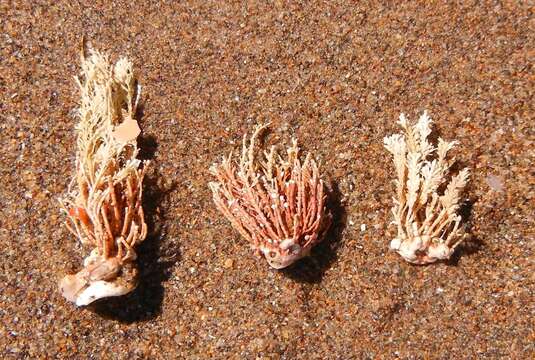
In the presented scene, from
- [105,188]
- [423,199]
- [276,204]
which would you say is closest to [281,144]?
[276,204]

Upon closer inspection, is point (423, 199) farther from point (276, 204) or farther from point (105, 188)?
point (105, 188)

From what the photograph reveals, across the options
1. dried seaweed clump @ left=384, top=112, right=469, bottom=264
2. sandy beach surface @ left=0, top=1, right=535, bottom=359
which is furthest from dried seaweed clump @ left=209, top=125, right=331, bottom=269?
dried seaweed clump @ left=384, top=112, right=469, bottom=264

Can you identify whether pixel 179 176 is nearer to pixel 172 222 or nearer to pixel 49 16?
pixel 172 222

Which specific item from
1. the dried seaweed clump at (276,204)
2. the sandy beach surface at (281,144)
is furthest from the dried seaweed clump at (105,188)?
the dried seaweed clump at (276,204)

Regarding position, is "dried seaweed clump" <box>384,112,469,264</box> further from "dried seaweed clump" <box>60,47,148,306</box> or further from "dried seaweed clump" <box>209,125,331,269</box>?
"dried seaweed clump" <box>60,47,148,306</box>

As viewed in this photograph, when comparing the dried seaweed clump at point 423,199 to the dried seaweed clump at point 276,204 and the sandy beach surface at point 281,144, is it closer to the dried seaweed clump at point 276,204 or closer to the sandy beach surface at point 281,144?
the sandy beach surface at point 281,144
